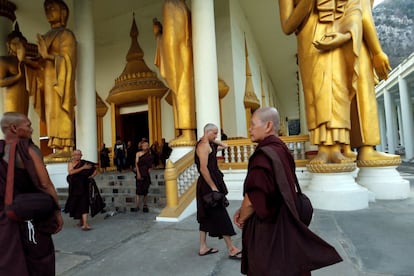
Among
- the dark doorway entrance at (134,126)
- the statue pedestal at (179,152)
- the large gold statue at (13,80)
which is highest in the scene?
the large gold statue at (13,80)

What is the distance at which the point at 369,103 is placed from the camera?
5.84 metres

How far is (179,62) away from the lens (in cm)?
698

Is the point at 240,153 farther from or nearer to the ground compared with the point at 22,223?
farther from the ground

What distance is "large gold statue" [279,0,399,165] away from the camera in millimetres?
5152

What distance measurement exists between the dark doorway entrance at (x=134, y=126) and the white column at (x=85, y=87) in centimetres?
288

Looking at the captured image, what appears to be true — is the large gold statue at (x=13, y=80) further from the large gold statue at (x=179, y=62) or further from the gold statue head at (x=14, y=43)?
the large gold statue at (x=179, y=62)

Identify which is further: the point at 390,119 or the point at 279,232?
the point at 390,119

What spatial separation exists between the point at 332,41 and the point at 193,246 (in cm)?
416

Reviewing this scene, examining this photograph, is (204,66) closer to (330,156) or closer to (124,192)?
(330,156)

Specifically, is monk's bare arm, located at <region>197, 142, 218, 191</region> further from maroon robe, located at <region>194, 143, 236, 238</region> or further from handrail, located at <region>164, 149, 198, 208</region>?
handrail, located at <region>164, 149, 198, 208</region>

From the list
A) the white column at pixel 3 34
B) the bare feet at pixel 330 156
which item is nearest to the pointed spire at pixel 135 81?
the white column at pixel 3 34

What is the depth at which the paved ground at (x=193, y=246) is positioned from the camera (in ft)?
9.10

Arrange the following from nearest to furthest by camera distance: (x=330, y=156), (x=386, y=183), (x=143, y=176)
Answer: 1. (x=330, y=156)
2. (x=386, y=183)
3. (x=143, y=176)

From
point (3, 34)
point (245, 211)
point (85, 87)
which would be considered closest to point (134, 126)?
point (85, 87)
